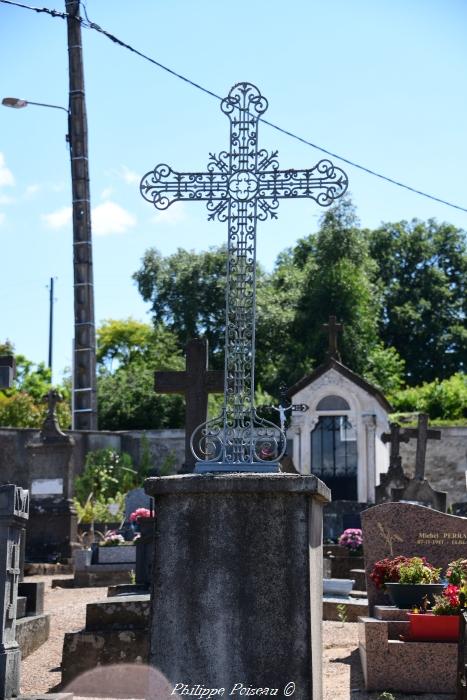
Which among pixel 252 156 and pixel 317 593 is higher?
pixel 252 156

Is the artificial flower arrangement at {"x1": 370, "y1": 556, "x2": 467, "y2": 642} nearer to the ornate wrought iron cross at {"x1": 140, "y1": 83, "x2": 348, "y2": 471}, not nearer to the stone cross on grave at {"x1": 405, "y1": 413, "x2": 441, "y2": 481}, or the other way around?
the ornate wrought iron cross at {"x1": 140, "y1": 83, "x2": 348, "y2": 471}

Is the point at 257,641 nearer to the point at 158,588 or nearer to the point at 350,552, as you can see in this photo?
the point at 158,588

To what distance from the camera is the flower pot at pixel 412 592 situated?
741 centimetres

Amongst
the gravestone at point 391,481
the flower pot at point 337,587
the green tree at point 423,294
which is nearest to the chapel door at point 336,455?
the gravestone at point 391,481

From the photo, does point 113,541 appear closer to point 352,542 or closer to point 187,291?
point 352,542

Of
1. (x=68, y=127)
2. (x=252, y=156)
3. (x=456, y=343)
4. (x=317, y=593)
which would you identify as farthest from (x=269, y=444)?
(x=456, y=343)

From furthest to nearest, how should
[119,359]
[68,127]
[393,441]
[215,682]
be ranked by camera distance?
[119,359], [68,127], [393,441], [215,682]

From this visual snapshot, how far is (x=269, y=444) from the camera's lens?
16.1 feet

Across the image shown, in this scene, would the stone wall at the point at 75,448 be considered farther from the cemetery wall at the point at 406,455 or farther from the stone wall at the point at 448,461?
the stone wall at the point at 448,461

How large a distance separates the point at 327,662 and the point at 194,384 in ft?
11.1

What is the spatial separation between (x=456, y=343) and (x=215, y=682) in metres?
33.9

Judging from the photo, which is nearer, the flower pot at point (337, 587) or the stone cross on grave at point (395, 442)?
the flower pot at point (337, 587)

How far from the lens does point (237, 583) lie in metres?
4.48

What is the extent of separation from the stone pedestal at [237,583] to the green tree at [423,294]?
106 ft
